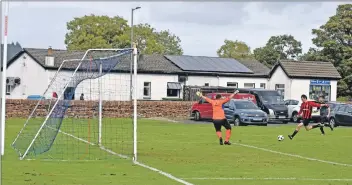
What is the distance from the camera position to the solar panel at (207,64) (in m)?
71.9

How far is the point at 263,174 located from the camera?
16.2 meters

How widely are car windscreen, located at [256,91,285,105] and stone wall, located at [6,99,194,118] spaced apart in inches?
259

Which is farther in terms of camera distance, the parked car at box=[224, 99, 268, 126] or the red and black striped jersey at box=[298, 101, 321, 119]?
the parked car at box=[224, 99, 268, 126]

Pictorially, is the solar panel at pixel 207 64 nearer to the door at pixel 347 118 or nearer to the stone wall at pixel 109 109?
the stone wall at pixel 109 109

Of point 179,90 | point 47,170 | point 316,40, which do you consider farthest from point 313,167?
Answer: point 316,40

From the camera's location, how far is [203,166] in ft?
58.3

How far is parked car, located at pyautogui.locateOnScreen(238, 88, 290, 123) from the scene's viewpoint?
4803 centimetres

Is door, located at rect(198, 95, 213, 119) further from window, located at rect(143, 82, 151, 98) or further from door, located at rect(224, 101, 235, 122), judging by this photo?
window, located at rect(143, 82, 151, 98)

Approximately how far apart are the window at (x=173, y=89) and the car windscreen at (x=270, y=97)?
19.9 m

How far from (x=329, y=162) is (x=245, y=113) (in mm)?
22604

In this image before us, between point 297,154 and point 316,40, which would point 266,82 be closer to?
point 316,40

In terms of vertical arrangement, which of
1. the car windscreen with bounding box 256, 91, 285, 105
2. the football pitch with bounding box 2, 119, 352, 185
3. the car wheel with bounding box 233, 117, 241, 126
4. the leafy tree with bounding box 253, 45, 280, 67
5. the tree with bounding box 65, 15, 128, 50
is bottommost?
the football pitch with bounding box 2, 119, 352, 185

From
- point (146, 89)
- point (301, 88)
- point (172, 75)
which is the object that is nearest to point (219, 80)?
point (172, 75)

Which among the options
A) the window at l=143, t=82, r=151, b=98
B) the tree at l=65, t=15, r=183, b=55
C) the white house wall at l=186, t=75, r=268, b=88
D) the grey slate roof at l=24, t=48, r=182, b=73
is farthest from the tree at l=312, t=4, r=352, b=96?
the tree at l=65, t=15, r=183, b=55
